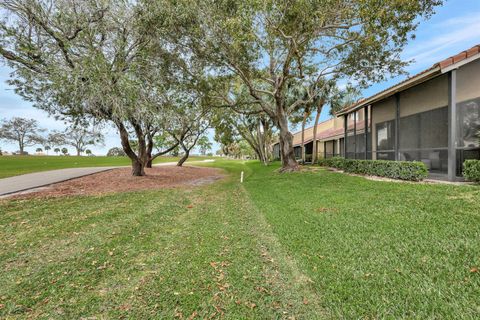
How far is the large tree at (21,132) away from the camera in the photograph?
1774 inches

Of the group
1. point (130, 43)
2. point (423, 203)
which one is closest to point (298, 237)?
point (423, 203)

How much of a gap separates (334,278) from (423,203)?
164 inches

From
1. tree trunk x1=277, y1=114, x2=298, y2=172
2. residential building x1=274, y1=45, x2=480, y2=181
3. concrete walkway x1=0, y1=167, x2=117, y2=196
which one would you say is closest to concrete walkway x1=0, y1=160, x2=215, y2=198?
concrete walkway x1=0, y1=167, x2=117, y2=196

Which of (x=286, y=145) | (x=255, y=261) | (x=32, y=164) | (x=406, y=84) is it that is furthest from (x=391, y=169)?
(x=32, y=164)

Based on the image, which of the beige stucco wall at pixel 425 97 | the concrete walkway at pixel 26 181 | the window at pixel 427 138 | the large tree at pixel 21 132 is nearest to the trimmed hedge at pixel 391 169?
the window at pixel 427 138

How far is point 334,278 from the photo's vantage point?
2797 millimetres

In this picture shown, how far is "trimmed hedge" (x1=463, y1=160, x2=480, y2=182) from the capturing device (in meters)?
6.93

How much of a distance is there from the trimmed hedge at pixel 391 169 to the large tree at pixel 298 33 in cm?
501

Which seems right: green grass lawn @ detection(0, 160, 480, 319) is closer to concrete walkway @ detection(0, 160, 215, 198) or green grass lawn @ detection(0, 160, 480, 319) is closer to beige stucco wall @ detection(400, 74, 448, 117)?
beige stucco wall @ detection(400, 74, 448, 117)

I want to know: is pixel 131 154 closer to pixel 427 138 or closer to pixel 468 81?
pixel 427 138

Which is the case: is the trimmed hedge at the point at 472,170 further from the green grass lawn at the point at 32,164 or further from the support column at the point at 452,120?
the green grass lawn at the point at 32,164

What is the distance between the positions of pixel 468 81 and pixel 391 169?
4.00m

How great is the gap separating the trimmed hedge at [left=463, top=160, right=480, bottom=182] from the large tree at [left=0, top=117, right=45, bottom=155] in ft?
212

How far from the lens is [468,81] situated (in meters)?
8.09
